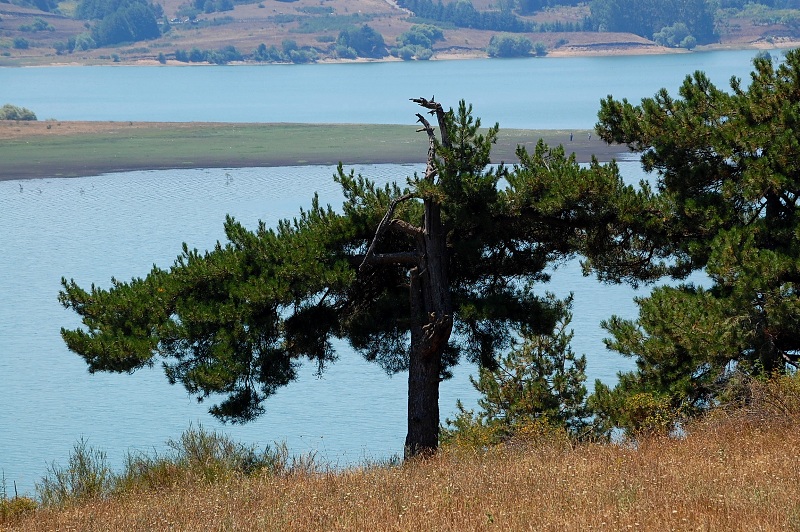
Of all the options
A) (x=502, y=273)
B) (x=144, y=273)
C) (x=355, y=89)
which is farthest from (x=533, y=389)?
(x=355, y=89)

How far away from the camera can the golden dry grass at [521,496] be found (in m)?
7.53

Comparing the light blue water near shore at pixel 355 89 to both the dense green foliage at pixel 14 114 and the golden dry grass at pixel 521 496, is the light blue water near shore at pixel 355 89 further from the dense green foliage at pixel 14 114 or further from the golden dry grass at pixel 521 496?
the golden dry grass at pixel 521 496

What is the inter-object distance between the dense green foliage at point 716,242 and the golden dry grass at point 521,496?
2628 millimetres

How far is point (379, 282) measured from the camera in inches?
623

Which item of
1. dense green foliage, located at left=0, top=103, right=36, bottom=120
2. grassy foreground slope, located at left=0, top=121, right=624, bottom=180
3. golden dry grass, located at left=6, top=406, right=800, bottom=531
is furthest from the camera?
dense green foliage, located at left=0, top=103, right=36, bottom=120

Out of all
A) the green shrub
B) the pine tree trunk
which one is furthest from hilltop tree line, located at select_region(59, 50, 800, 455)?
the green shrub

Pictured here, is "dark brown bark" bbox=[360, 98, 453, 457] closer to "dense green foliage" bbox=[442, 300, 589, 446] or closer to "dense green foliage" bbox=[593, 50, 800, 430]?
"dense green foliage" bbox=[442, 300, 589, 446]

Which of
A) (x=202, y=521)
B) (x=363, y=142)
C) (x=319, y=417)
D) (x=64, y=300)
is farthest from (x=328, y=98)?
(x=202, y=521)

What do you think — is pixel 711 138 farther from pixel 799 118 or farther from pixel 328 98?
pixel 328 98

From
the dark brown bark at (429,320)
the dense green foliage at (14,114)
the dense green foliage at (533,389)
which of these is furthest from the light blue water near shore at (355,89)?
the dark brown bark at (429,320)

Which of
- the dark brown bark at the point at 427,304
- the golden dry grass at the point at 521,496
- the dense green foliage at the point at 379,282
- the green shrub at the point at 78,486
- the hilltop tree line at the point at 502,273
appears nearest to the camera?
the golden dry grass at the point at 521,496

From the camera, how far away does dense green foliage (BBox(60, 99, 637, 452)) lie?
14141mm

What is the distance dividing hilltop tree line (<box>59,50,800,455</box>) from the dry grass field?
8.78 feet

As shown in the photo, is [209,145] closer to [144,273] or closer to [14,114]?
[14,114]
